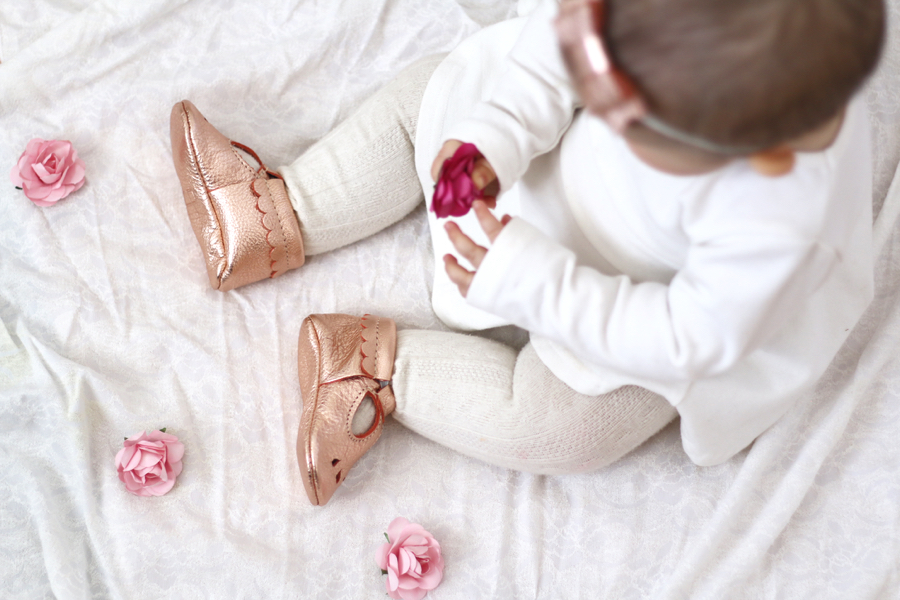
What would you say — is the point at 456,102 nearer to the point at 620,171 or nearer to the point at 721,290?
the point at 620,171

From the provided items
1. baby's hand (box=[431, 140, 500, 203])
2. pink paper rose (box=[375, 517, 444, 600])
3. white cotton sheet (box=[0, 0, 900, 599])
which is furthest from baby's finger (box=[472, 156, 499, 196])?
pink paper rose (box=[375, 517, 444, 600])

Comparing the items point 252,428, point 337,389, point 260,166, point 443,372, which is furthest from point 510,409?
point 260,166

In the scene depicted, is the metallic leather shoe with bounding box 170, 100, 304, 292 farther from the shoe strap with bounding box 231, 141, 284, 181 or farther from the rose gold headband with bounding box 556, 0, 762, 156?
the rose gold headband with bounding box 556, 0, 762, 156

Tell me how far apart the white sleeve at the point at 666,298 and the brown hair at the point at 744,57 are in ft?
0.40

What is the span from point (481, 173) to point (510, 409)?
274 mm

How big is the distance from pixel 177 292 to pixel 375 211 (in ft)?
0.89

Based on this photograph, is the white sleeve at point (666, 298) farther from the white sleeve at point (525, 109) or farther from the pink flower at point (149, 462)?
the pink flower at point (149, 462)

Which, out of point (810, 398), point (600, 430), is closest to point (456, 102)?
point (600, 430)

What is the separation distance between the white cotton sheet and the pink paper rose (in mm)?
29

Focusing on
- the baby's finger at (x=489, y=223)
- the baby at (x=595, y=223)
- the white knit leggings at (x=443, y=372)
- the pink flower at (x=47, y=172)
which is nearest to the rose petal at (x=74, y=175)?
the pink flower at (x=47, y=172)

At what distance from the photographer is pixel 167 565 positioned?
2.50 feet

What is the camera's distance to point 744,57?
1.29 feet

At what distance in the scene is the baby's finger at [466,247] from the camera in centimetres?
62

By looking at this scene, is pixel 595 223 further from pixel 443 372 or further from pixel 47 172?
pixel 47 172
